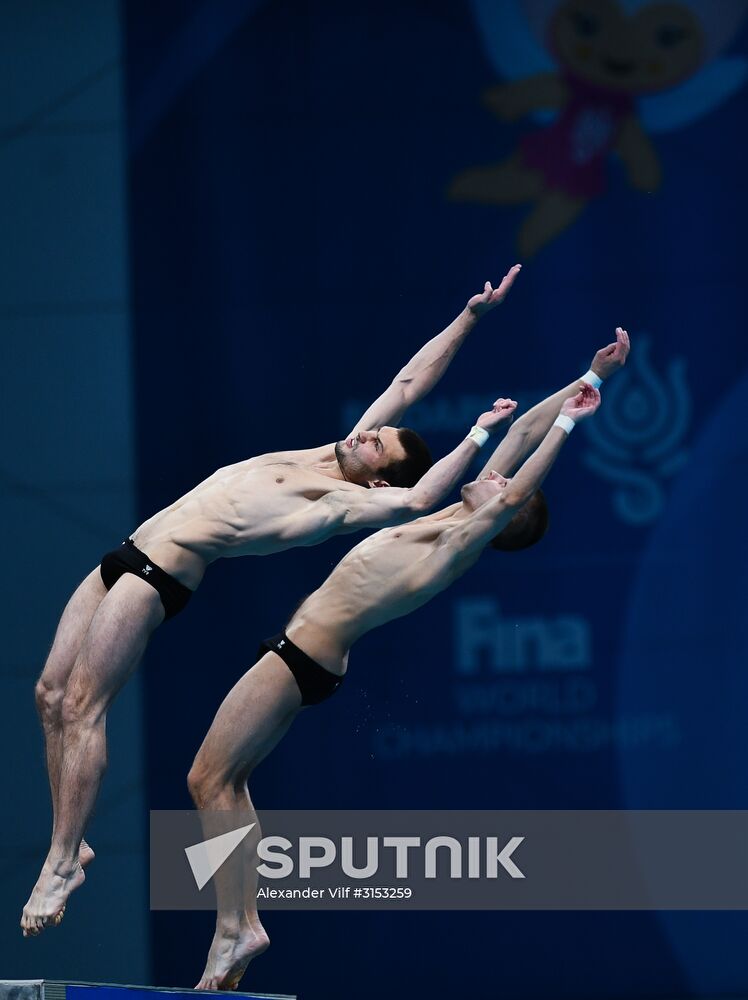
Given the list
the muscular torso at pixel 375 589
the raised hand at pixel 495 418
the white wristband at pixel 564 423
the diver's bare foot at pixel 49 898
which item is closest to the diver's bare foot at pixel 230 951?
the diver's bare foot at pixel 49 898

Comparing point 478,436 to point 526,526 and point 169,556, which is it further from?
point 169,556

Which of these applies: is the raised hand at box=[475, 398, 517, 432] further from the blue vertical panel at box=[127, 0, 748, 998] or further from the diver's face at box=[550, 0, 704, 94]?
the diver's face at box=[550, 0, 704, 94]

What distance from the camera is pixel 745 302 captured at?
10172 millimetres

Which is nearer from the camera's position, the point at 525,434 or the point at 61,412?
the point at 525,434

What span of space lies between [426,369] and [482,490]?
0.92m

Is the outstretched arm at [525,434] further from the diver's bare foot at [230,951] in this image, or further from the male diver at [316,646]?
the diver's bare foot at [230,951]

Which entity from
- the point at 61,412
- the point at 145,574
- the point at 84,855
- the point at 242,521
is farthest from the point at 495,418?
the point at 61,412

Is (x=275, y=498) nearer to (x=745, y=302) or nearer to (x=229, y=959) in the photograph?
(x=229, y=959)

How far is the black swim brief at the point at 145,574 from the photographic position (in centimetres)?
741

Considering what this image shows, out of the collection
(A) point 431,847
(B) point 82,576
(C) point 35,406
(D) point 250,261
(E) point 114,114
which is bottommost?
(A) point 431,847

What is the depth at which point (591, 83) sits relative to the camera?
1016 centimetres

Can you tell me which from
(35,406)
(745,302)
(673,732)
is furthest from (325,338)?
(673,732)

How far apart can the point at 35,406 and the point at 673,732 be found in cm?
439

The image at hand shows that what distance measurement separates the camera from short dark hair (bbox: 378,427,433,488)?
759 centimetres
